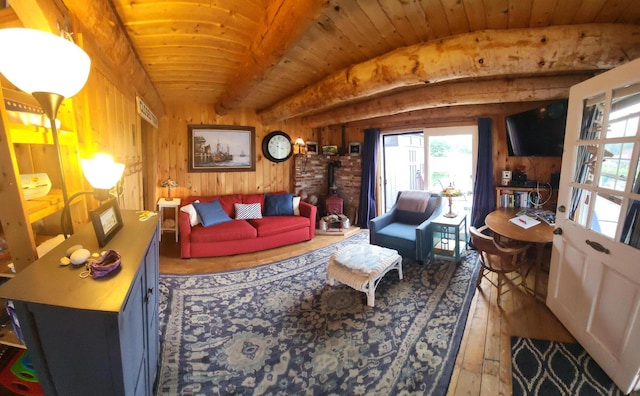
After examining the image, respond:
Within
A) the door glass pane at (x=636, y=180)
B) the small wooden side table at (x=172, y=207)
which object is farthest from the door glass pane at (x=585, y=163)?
the small wooden side table at (x=172, y=207)

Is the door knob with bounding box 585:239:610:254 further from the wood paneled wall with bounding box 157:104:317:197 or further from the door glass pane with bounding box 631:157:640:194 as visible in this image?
the wood paneled wall with bounding box 157:104:317:197

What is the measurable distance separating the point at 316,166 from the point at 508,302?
3.83m

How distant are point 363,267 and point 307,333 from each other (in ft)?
2.59

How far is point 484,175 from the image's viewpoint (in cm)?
362

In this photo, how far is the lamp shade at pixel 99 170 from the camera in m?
1.16

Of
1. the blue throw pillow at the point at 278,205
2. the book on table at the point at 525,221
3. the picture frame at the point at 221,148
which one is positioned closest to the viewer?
the book on table at the point at 525,221

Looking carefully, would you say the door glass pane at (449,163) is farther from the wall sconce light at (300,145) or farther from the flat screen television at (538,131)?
the wall sconce light at (300,145)

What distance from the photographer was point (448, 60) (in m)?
1.92

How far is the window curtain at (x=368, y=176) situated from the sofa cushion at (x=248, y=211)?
79.5 inches

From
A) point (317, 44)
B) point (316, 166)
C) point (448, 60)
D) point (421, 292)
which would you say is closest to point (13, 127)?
point (317, 44)

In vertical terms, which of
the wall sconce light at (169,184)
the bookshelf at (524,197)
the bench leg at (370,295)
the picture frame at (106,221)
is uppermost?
the picture frame at (106,221)

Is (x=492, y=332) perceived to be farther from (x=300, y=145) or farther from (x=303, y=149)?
(x=303, y=149)

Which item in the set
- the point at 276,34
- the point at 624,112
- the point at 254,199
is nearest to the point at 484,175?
the point at 624,112

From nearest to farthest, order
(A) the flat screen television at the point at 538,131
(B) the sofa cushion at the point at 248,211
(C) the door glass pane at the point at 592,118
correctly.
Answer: (C) the door glass pane at the point at 592,118, (A) the flat screen television at the point at 538,131, (B) the sofa cushion at the point at 248,211
